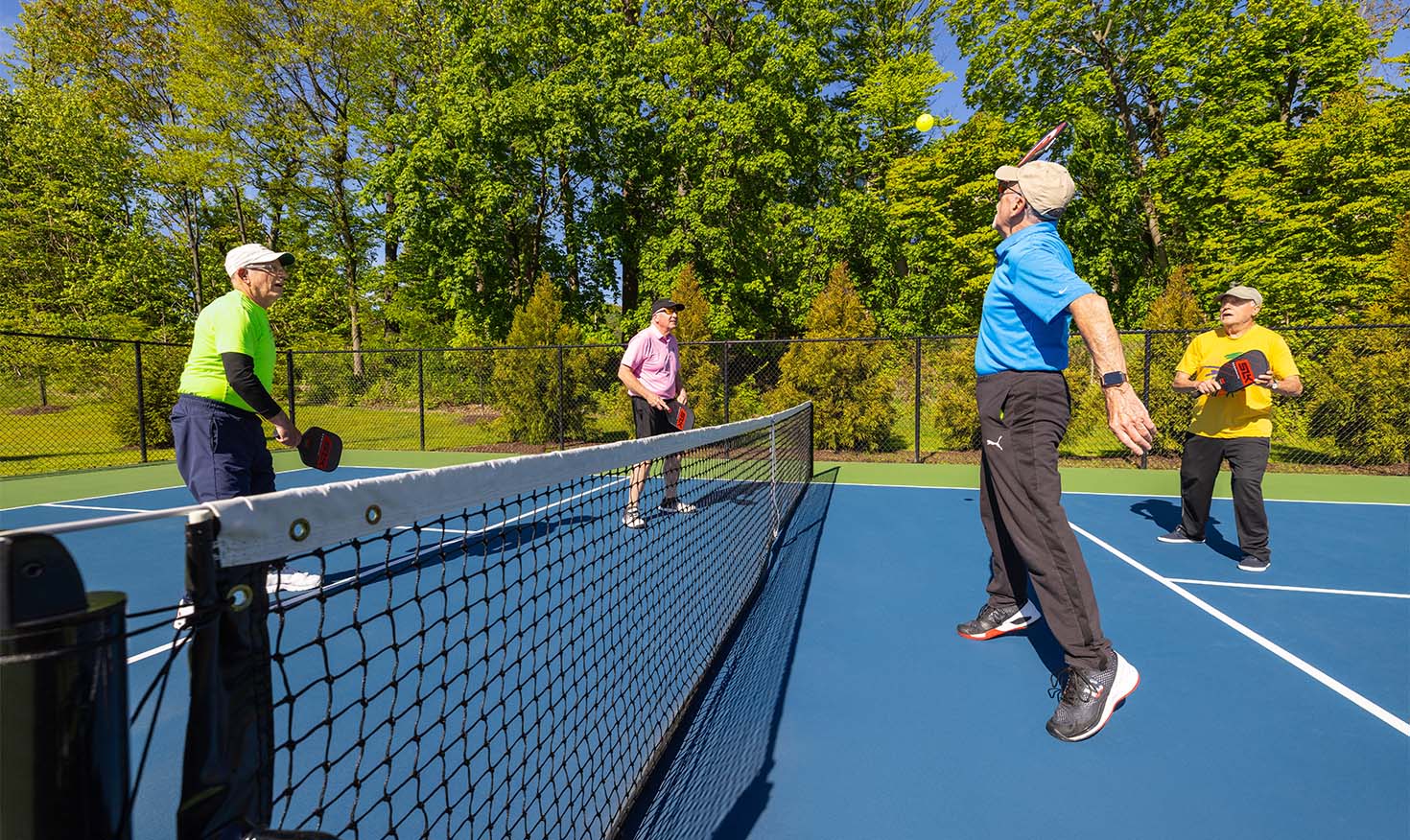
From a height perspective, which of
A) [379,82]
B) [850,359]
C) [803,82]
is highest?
[379,82]

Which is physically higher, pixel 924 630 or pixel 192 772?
pixel 192 772

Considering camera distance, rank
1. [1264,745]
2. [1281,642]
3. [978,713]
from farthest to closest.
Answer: [1281,642] → [978,713] → [1264,745]

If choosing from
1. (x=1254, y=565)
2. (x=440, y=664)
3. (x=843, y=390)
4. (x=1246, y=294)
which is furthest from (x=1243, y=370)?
(x=843, y=390)

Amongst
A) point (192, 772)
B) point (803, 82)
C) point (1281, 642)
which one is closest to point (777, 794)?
point (192, 772)

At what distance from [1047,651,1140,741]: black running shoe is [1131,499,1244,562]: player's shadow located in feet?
10.4

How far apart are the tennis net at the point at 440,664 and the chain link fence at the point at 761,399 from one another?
6.03 m

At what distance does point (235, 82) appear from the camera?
21.2m

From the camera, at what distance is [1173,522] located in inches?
243

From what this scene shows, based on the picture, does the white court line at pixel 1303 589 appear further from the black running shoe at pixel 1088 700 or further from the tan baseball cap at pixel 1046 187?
the tan baseball cap at pixel 1046 187

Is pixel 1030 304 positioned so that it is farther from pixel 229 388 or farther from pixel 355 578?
pixel 229 388

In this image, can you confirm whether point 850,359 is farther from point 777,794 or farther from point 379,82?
point 379,82

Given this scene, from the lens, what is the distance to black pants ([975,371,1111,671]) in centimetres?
259

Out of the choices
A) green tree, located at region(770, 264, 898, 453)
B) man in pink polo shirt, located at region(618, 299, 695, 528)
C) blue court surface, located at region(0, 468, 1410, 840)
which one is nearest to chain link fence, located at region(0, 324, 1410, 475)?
green tree, located at region(770, 264, 898, 453)

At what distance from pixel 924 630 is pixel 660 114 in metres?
19.8
